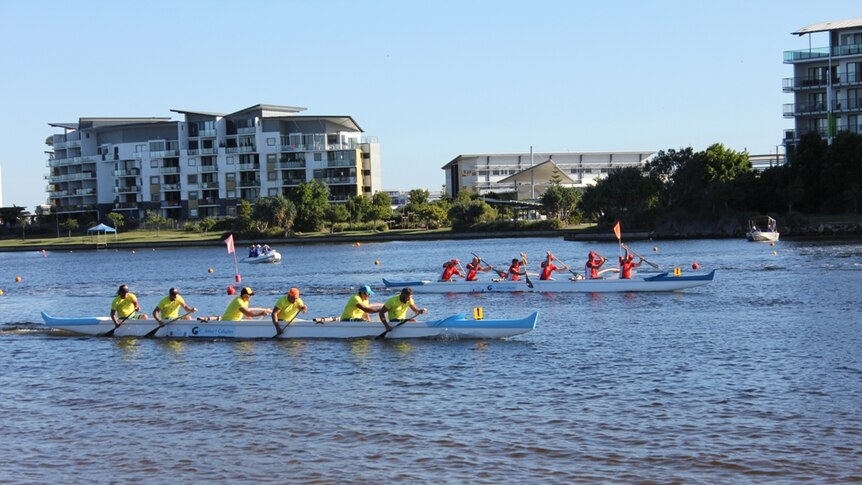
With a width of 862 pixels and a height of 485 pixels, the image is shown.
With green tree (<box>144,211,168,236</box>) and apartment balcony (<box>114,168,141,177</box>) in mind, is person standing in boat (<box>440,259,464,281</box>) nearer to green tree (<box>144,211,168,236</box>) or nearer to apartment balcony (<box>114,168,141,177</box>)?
green tree (<box>144,211,168,236</box>)

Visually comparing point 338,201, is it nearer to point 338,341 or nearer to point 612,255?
point 612,255

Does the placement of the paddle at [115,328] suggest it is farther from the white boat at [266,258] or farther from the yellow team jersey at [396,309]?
the white boat at [266,258]

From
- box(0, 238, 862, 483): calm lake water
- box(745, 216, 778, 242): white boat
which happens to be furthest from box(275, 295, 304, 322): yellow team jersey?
box(745, 216, 778, 242): white boat

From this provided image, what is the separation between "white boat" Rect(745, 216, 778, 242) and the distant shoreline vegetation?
1.14 metres

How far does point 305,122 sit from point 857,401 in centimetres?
11033

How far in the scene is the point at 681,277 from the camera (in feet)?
123

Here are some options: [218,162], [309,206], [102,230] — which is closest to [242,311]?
[309,206]

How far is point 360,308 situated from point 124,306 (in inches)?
322

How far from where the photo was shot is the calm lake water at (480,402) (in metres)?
14.8

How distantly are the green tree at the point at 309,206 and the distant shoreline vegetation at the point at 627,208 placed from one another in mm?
115

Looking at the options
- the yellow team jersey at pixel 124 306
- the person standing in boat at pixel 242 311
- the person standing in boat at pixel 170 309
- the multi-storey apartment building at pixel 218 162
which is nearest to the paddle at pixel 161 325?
the person standing in boat at pixel 170 309

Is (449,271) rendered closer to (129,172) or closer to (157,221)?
(157,221)

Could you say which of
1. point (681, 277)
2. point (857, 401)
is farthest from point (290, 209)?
point (857, 401)

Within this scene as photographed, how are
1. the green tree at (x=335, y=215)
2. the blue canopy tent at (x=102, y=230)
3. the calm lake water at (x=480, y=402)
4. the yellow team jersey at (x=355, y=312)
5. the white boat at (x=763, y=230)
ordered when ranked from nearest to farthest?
the calm lake water at (x=480, y=402) < the yellow team jersey at (x=355, y=312) < the white boat at (x=763, y=230) < the blue canopy tent at (x=102, y=230) < the green tree at (x=335, y=215)
